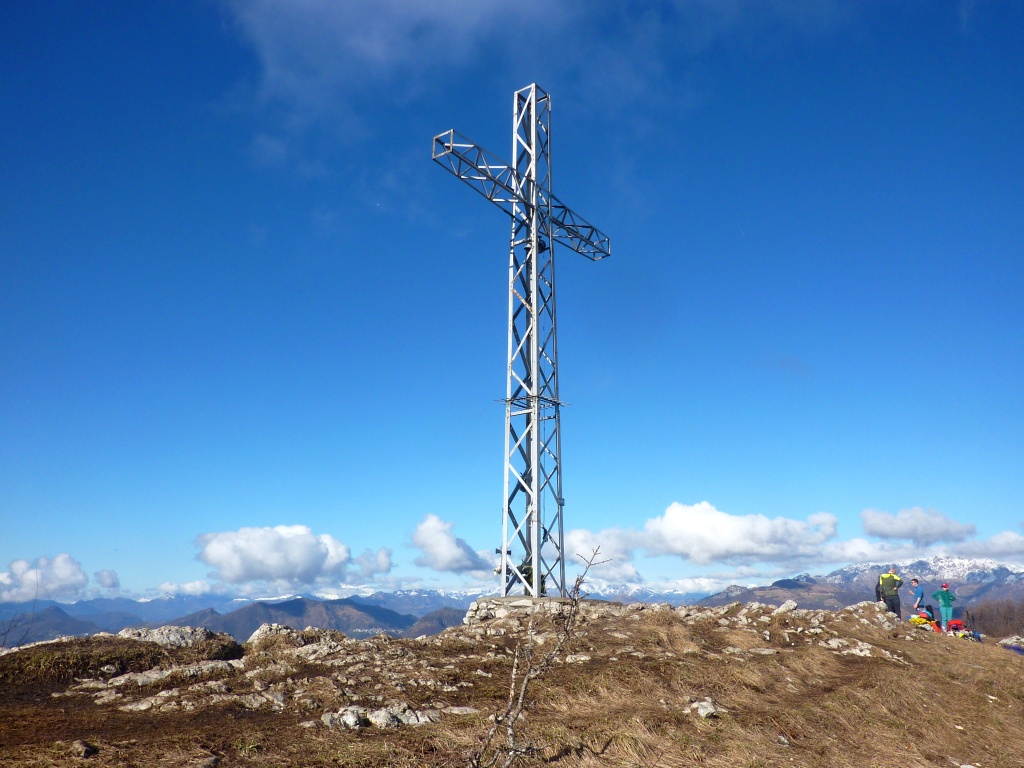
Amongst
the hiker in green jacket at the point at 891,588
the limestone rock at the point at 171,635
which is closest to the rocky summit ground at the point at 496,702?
the limestone rock at the point at 171,635

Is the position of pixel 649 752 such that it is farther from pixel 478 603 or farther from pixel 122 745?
pixel 478 603

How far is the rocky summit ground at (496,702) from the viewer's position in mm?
7434

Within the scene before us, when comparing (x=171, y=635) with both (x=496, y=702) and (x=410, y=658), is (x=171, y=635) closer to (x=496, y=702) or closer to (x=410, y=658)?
(x=410, y=658)

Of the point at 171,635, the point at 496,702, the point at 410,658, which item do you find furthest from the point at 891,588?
the point at 171,635

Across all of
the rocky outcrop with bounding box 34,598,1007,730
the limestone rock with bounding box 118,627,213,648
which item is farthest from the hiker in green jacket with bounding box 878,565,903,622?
the limestone rock with bounding box 118,627,213,648

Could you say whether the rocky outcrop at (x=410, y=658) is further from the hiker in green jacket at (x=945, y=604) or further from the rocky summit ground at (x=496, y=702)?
the hiker in green jacket at (x=945, y=604)

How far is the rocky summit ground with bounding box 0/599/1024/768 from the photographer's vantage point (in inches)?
293

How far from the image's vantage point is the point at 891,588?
24484 millimetres

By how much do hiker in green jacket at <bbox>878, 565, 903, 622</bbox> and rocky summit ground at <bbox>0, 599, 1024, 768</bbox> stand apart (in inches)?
328

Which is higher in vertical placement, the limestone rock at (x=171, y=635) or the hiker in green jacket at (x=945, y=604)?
the limestone rock at (x=171, y=635)

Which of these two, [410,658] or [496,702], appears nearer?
[496,702]

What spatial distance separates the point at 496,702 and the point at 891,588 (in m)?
21.2

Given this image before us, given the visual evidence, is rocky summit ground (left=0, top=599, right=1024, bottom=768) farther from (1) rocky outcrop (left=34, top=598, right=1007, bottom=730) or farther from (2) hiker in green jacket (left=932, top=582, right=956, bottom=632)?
(2) hiker in green jacket (left=932, top=582, right=956, bottom=632)

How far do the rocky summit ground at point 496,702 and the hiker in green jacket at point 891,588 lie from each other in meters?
8.34
